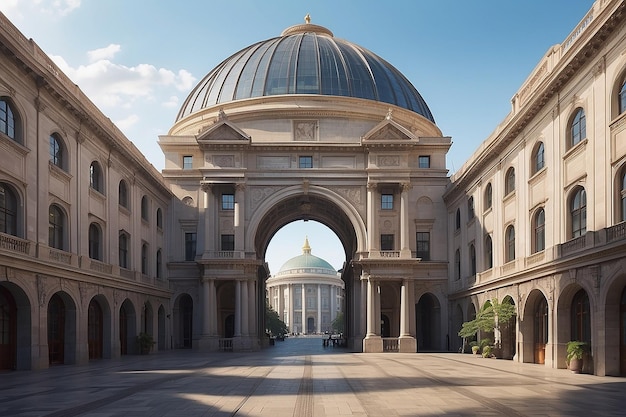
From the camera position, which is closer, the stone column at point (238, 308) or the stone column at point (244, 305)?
the stone column at point (238, 308)

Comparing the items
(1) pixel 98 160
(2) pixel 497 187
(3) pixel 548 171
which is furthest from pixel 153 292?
(3) pixel 548 171

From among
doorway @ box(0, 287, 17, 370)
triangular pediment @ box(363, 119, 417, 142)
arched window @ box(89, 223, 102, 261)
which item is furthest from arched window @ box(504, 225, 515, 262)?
doorway @ box(0, 287, 17, 370)

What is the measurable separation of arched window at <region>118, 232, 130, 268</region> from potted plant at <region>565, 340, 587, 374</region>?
30301mm

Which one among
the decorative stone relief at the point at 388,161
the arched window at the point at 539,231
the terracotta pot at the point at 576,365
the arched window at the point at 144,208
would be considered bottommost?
the terracotta pot at the point at 576,365

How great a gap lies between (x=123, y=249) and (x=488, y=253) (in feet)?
85.0

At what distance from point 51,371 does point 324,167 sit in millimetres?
33518

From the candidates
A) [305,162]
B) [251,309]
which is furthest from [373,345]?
[305,162]

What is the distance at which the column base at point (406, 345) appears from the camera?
5562 cm

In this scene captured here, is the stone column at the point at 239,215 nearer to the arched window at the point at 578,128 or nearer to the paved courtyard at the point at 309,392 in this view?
the paved courtyard at the point at 309,392

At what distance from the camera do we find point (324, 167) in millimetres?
60094

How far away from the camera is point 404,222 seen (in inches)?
2285

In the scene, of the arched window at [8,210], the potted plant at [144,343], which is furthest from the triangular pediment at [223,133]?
the arched window at [8,210]

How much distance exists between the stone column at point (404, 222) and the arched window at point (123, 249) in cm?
2232

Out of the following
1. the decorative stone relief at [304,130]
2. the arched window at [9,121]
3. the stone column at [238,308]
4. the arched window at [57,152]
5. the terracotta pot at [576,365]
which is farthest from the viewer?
the decorative stone relief at [304,130]
